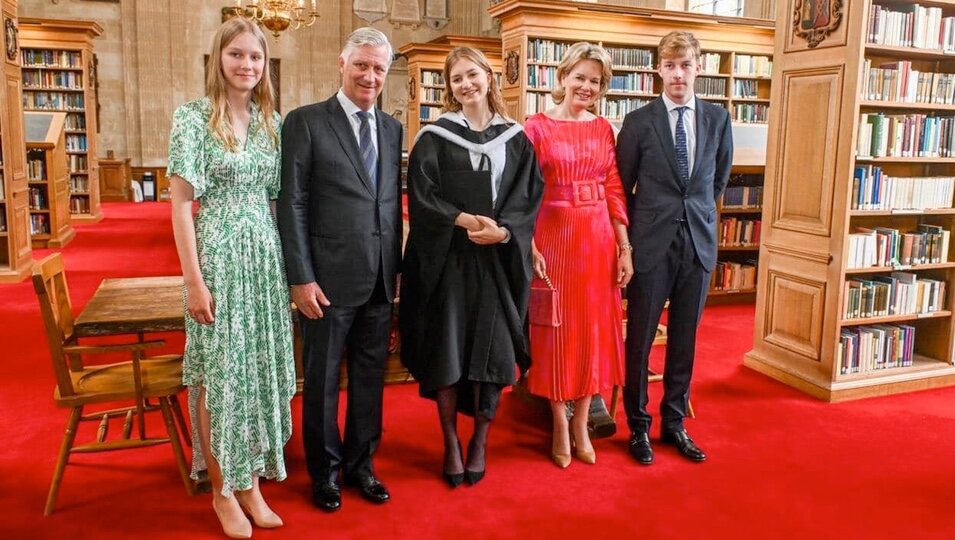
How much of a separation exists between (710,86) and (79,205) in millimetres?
9557

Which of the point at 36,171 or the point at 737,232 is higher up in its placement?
the point at 36,171

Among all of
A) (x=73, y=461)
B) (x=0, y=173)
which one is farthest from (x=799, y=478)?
(x=0, y=173)

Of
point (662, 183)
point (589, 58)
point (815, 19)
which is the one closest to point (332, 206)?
point (589, 58)

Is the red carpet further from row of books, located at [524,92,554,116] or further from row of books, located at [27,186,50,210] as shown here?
row of books, located at [524,92,554,116]

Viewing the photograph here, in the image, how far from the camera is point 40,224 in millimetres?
9617

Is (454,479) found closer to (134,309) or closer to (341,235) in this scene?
(341,235)

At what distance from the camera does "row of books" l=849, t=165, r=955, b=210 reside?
14.5 ft

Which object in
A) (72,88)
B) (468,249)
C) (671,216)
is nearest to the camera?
(468,249)

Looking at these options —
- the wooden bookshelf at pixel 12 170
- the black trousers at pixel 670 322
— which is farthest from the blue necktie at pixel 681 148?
the wooden bookshelf at pixel 12 170

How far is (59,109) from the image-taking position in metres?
12.7

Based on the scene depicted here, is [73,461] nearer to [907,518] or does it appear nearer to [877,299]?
[907,518]

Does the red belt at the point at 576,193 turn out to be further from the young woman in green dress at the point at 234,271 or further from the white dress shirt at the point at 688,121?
the young woman in green dress at the point at 234,271

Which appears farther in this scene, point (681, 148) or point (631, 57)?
point (631, 57)

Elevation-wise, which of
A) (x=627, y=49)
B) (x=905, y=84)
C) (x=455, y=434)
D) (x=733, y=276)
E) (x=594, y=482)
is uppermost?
(x=627, y=49)
